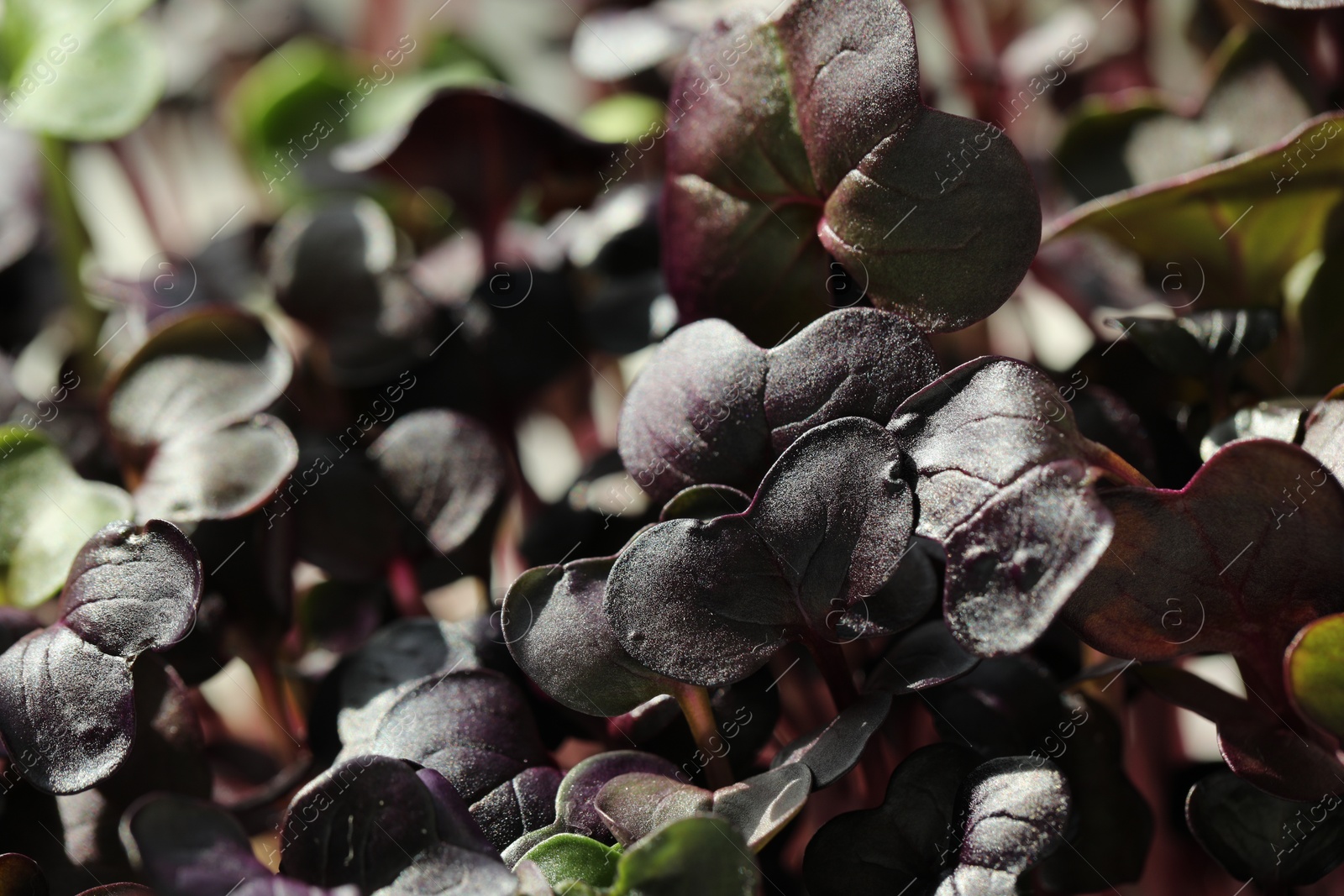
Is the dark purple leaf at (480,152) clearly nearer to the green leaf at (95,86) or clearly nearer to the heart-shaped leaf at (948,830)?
the green leaf at (95,86)

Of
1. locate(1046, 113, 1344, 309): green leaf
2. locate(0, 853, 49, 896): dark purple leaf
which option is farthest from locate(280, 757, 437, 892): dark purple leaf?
locate(1046, 113, 1344, 309): green leaf

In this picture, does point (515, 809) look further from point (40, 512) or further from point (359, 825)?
point (40, 512)

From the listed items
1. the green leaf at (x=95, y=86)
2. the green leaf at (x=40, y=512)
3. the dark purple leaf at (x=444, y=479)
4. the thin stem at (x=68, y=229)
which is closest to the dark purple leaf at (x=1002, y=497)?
the dark purple leaf at (x=444, y=479)

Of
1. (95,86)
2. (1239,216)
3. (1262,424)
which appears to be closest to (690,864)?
(1262,424)

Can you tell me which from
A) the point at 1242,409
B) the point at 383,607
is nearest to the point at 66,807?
the point at 383,607

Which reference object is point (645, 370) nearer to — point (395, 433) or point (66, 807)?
point (395, 433)
